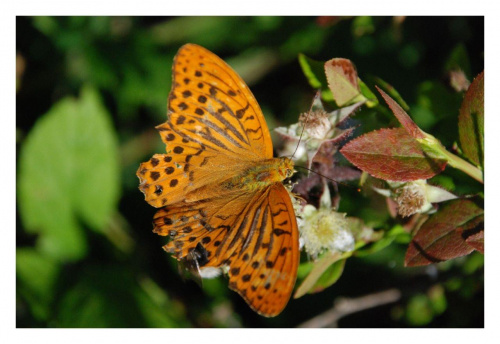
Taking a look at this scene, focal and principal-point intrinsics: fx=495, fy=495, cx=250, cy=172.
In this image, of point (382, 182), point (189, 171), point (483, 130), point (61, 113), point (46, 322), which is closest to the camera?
point (483, 130)

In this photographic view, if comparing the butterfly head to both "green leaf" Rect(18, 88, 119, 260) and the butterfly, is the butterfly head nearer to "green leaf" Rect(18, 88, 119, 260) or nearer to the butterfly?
the butterfly

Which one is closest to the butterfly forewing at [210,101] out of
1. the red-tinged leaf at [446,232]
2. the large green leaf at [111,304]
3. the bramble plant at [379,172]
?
the bramble plant at [379,172]

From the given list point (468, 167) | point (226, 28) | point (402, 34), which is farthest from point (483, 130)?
point (226, 28)

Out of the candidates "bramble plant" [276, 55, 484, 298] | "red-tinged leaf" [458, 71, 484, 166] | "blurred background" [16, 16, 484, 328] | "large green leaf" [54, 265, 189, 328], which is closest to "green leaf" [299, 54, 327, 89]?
"bramble plant" [276, 55, 484, 298]

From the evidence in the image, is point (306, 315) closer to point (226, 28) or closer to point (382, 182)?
point (382, 182)

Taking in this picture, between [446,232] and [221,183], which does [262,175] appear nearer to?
[221,183]

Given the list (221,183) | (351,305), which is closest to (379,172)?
(221,183)
